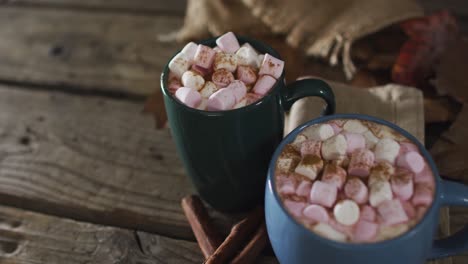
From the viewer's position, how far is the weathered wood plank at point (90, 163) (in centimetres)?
75

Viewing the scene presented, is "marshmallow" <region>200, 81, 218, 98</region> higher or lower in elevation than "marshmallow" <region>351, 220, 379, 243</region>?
higher

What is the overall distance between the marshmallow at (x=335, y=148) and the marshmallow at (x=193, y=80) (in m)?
Answer: 0.15

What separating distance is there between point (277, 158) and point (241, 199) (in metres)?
0.15

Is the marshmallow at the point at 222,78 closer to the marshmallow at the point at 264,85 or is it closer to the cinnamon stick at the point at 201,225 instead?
the marshmallow at the point at 264,85

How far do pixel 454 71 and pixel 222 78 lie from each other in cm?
39

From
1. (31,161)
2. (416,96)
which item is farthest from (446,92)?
(31,161)

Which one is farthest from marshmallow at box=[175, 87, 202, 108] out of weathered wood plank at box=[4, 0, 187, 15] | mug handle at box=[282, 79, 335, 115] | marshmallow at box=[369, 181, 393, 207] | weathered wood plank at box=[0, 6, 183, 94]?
weathered wood plank at box=[4, 0, 187, 15]

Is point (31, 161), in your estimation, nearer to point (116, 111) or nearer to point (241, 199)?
point (116, 111)

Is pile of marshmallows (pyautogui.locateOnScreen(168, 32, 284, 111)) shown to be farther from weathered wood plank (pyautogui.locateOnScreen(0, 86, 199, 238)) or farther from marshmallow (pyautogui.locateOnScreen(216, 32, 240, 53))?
weathered wood plank (pyautogui.locateOnScreen(0, 86, 199, 238))

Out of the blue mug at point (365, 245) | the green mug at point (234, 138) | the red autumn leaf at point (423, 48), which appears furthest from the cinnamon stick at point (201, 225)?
the red autumn leaf at point (423, 48)

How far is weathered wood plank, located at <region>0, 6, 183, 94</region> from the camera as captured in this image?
95 centimetres

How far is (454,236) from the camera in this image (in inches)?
23.2

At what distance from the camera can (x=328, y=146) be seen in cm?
57

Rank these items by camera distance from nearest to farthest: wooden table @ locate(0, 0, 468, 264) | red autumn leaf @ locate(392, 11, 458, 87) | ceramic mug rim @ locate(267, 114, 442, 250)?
ceramic mug rim @ locate(267, 114, 442, 250) → wooden table @ locate(0, 0, 468, 264) → red autumn leaf @ locate(392, 11, 458, 87)
